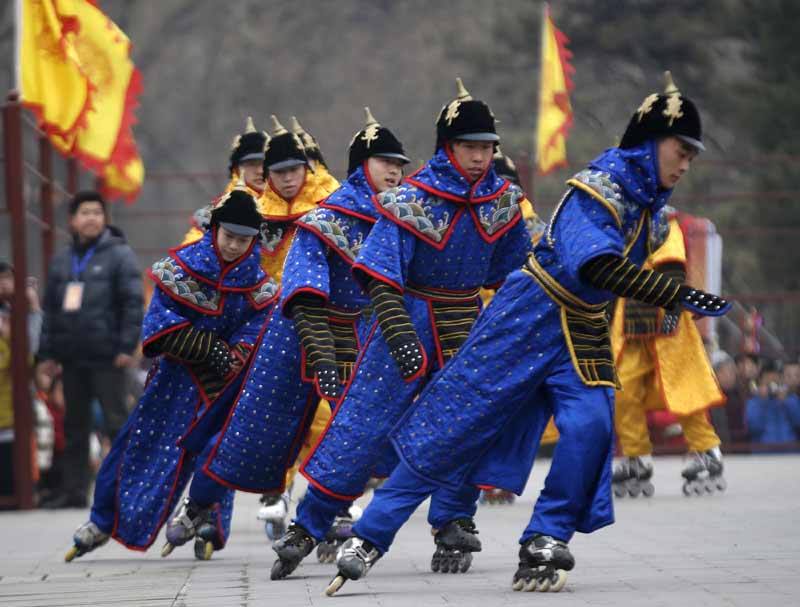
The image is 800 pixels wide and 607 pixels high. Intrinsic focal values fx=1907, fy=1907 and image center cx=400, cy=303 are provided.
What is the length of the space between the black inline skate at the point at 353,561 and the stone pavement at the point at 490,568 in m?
0.06

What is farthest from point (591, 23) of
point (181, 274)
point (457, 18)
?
point (181, 274)

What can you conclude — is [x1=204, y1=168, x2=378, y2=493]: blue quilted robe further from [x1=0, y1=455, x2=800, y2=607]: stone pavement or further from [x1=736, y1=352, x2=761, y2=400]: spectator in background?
[x1=736, y1=352, x2=761, y2=400]: spectator in background

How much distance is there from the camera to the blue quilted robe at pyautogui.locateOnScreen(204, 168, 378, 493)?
7.77 metres

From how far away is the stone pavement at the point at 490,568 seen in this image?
6340 mm

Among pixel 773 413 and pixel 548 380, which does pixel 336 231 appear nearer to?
pixel 548 380

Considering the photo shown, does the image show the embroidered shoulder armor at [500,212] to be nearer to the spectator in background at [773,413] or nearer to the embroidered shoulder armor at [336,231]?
the embroidered shoulder armor at [336,231]

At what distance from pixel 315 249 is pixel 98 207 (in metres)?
4.76

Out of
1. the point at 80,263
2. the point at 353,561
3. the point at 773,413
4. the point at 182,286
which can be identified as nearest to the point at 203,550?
the point at 182,286

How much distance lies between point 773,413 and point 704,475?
16.3 ft

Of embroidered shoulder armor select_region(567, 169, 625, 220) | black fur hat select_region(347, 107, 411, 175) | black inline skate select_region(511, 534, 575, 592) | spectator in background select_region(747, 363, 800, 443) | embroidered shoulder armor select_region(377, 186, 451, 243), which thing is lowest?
spectator in background select_region(747, 363, 800, 443)

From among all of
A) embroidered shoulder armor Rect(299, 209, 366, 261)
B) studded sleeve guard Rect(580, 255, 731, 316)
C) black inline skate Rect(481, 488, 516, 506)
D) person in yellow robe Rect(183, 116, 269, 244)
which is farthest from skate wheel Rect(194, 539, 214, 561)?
black inline skate Rect(481, 488, 516, 506)

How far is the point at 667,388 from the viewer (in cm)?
1116

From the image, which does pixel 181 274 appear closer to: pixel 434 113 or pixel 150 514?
pixel 150 514

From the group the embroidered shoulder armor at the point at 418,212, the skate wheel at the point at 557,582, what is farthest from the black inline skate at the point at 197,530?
the skate wheel at the point at 557,582
